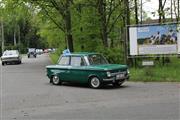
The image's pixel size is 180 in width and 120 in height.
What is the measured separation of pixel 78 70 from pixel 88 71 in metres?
0.58

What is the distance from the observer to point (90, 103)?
548 inches

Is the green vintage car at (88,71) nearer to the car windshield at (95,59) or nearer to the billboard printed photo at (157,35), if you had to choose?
the car windshield at (95,59)

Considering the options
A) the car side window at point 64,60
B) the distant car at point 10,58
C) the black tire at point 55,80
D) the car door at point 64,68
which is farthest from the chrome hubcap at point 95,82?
the distant car at point 10,58

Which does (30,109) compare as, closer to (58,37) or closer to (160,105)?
(160,105)

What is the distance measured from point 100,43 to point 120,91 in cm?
1932

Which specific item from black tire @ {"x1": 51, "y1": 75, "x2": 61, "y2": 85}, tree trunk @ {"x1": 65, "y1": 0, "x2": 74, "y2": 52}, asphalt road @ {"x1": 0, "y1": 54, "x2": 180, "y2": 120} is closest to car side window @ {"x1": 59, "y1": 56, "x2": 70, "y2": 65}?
black tire @ {"x1": 51, "y1": 75, "x2": 61, "y2": 85}

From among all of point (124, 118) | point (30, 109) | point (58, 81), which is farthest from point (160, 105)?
point (58, 81)

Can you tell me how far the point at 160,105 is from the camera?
12891mm

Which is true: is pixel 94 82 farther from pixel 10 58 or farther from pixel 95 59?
pixel 10 58

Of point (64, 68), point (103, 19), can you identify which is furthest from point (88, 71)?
point (103, 19)

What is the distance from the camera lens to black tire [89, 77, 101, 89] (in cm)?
1878

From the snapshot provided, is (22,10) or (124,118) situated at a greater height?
(22,10)

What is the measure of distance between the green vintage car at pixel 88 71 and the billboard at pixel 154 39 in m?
7.86

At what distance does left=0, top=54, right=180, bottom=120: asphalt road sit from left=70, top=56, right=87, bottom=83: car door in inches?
16.0
